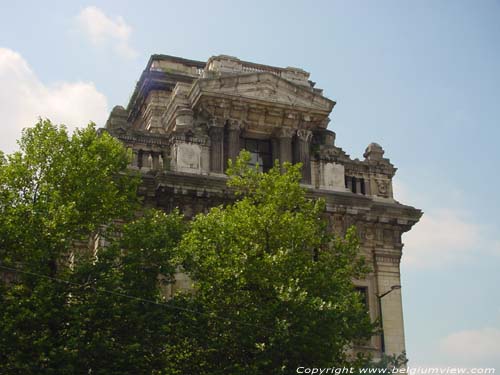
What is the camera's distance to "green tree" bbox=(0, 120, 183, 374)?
67.9ft

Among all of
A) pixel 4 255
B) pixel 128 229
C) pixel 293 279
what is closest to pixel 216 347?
pixel 293 279

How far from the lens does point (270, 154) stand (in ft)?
106

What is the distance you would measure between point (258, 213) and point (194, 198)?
5.13m

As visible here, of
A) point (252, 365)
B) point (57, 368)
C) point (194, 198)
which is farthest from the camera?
point (194, 198)

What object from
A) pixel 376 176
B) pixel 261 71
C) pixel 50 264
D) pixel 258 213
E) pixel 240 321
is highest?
pixel 261 71

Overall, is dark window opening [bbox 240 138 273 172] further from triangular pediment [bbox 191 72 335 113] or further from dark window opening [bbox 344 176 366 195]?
dark window opening [bbox 344 176 366 195]

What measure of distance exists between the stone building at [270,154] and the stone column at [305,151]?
0.04 m

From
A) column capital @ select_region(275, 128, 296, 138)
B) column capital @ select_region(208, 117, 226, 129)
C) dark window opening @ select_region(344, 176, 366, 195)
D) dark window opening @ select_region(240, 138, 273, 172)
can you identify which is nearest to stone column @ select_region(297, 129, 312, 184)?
column capital @ select_region(275, 128, 296, 138)

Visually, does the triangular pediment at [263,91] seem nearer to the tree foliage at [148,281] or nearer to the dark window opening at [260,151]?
the dark window opening at [260,151]

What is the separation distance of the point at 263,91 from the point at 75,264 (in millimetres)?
10949

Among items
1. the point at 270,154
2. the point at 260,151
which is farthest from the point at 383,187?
the point at 260,151

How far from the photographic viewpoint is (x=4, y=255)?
22.2 metres

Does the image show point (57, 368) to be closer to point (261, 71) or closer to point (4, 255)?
point (4, 255)

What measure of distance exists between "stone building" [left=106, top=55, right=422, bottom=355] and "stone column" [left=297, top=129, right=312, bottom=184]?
0.13 ft
